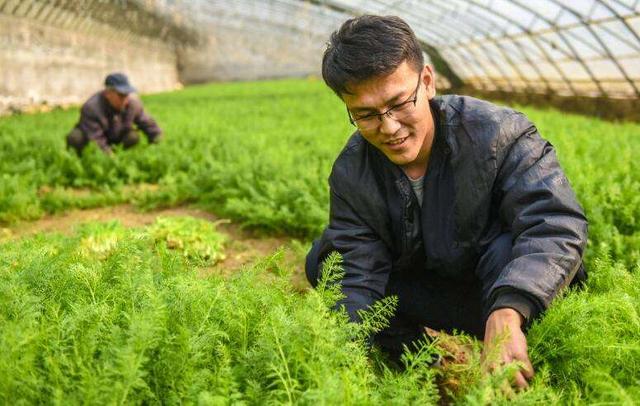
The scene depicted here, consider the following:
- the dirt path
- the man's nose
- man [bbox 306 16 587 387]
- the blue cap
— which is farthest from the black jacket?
the blue cap

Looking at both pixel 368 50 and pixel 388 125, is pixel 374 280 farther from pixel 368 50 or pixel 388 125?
pixel 368 50

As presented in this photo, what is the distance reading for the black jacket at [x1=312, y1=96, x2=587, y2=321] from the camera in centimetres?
194

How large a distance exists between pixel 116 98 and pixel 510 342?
645 cm

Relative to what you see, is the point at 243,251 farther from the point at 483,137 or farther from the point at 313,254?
the point at 483,137

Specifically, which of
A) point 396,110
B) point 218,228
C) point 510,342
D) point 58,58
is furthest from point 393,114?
point 58,58

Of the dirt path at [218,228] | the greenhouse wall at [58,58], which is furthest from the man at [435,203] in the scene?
the greenhouse wall at [58,58]

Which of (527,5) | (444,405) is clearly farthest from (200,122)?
(444,405)

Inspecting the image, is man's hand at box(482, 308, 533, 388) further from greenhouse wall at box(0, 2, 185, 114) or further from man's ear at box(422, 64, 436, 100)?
greenhouse wall at box(0, 2, 185, 114)

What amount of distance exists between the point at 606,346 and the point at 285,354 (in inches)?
39.0

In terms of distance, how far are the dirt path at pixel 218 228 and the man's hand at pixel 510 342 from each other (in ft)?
6.80

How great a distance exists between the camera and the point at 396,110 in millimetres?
2246

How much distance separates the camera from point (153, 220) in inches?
219

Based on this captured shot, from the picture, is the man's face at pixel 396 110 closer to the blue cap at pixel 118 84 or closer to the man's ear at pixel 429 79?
the man's ear at pixel 429 79

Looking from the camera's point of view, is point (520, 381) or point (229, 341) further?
point (229, 341)
